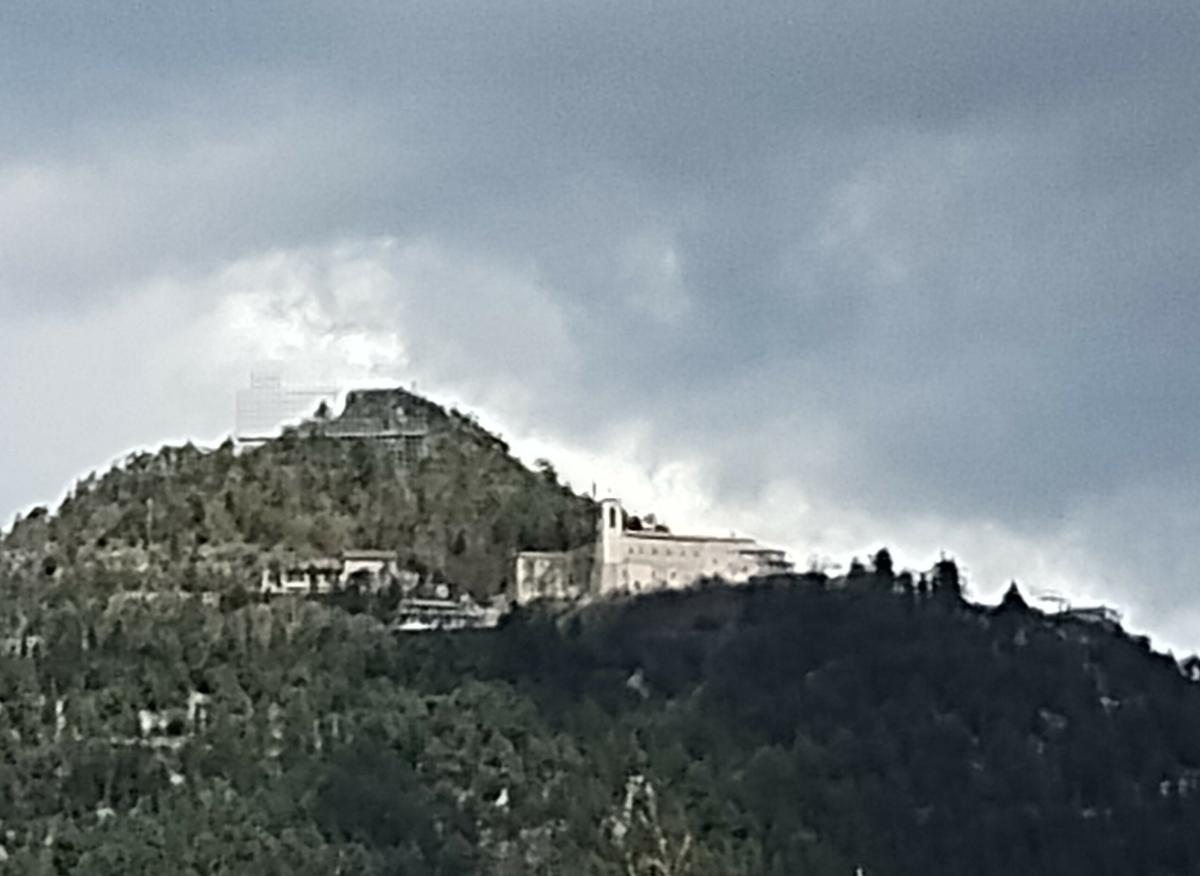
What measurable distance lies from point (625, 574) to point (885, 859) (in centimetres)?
1908

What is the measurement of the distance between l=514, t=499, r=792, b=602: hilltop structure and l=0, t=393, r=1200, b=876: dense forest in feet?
3.57

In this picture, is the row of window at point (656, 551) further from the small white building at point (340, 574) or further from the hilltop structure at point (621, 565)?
the small white building at point (340, 574)

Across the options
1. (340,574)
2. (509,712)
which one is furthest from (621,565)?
(509,712)

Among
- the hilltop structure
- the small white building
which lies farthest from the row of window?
the small white building

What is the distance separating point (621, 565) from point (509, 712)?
14.0 metres

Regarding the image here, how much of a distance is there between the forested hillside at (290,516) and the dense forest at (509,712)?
0.14 m

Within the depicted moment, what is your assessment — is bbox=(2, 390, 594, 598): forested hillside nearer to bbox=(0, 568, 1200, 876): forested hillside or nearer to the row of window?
the row of window

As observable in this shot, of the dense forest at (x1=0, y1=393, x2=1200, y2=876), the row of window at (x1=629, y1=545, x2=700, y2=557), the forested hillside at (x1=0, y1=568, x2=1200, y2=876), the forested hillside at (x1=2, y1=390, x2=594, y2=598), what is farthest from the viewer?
the row of window at (x1=629, y1=545, x2=700, y2=557)

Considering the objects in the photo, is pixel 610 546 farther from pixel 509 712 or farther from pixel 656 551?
pixel 509 712

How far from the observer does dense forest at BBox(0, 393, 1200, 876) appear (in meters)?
91.6

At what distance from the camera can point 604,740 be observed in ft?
323

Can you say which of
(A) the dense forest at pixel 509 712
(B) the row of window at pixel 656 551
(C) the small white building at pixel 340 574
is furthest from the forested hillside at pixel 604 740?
(C) the small white building at pixel 340 574

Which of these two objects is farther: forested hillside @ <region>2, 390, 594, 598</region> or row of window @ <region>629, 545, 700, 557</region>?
row of window @ <region>629, 545, 700, 557</region>

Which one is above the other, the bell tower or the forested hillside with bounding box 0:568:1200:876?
the bell tower
